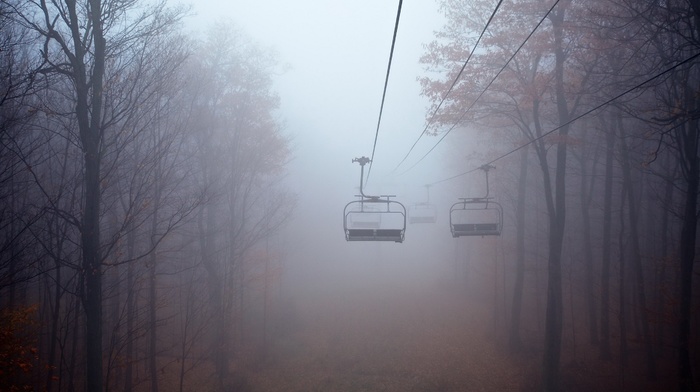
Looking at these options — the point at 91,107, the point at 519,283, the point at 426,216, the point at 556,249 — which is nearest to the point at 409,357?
the point at 519,283

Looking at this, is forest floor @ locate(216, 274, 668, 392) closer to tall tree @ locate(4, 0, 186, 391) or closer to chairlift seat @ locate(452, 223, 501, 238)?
chairlift seat @ locate(452, 223, 501, 238)

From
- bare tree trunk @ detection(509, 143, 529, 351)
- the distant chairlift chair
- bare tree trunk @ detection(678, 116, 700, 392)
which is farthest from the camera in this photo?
the distant chairlift chair

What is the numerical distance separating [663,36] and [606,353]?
1186 cm

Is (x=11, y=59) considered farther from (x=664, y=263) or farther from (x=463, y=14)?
(x=664, y=263)

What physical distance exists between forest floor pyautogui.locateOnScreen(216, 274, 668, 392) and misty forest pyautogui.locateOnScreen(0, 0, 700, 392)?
138 millimetres

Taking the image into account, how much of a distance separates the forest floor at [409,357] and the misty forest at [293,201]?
0.45 feet

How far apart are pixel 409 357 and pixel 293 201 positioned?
1140 centimetres

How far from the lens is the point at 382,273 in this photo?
33.9 m

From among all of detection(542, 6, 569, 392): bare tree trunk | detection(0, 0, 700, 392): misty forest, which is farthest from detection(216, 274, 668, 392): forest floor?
detection(542, 6, 569, 392): bare tree trunk

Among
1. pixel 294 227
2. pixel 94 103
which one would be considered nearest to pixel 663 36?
pixel 94 103

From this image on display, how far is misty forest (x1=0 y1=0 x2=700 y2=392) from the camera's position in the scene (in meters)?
6.56

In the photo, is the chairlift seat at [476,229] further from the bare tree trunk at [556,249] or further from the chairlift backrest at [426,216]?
the chairlift backrest at [426,216]

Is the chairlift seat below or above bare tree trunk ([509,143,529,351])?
above

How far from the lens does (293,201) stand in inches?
887
